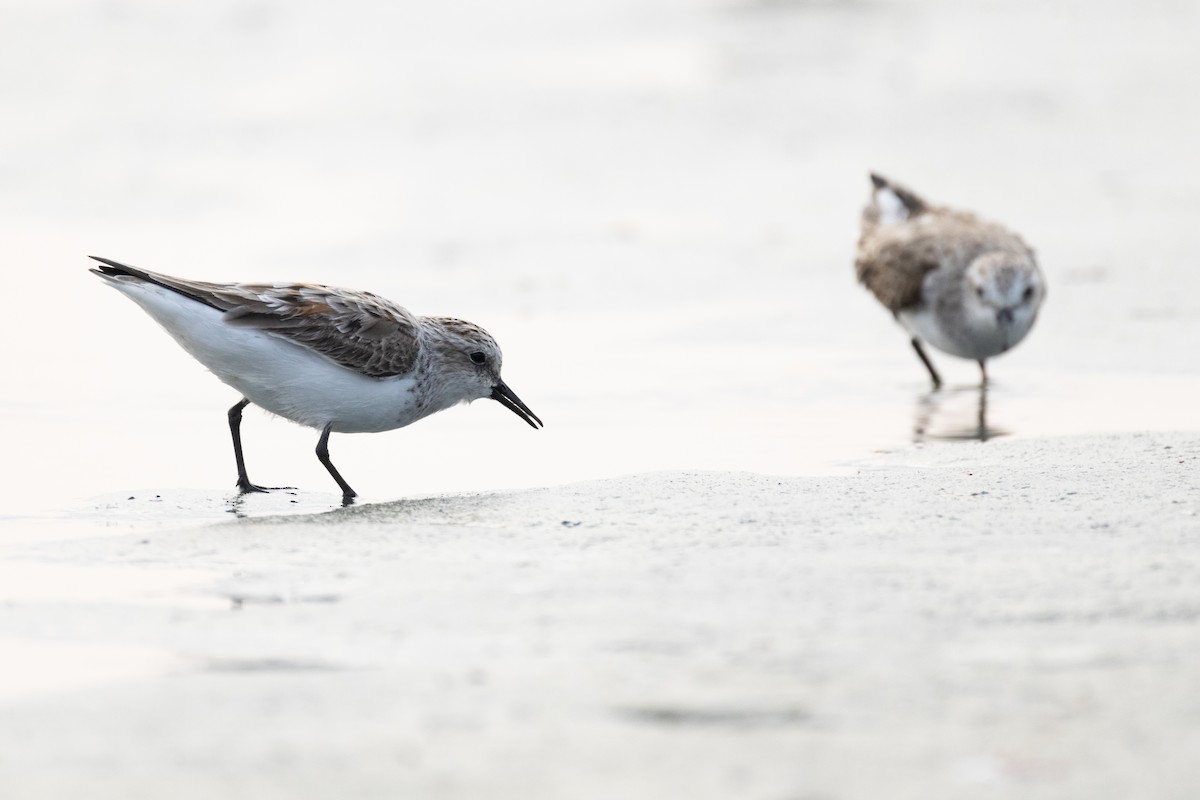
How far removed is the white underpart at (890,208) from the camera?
10.9m

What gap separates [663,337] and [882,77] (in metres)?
8.00

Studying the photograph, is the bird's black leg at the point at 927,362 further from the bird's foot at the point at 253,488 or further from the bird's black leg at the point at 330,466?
the bird's foot at the point at 253,488

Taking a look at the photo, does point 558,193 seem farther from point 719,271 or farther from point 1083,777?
point 1083,777

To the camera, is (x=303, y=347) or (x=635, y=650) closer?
(x=635, y=650)

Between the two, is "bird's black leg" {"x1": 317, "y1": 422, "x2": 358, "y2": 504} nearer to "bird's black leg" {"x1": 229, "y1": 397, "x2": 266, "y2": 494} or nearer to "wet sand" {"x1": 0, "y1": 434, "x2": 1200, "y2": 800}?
"bird's black leg" {"x1": 229, "y1": 397, "x2": 266, "y2": 494}

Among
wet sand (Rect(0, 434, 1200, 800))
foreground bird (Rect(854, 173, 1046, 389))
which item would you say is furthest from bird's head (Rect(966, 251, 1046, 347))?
wet sand (Rect(0, 434, 1200, 800))

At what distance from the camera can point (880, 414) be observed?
805 cm

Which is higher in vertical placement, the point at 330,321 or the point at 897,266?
the point at 897,266

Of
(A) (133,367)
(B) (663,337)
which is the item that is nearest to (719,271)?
(B) (663,337)

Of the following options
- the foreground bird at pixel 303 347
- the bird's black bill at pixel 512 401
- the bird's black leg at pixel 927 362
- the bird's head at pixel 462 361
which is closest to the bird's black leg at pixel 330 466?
the foreground bird at pixel 303 347

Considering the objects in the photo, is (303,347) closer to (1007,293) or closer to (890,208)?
(1007,293)

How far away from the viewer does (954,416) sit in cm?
810

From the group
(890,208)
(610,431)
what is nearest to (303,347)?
(610,431)

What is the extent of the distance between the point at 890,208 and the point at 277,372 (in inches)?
230
